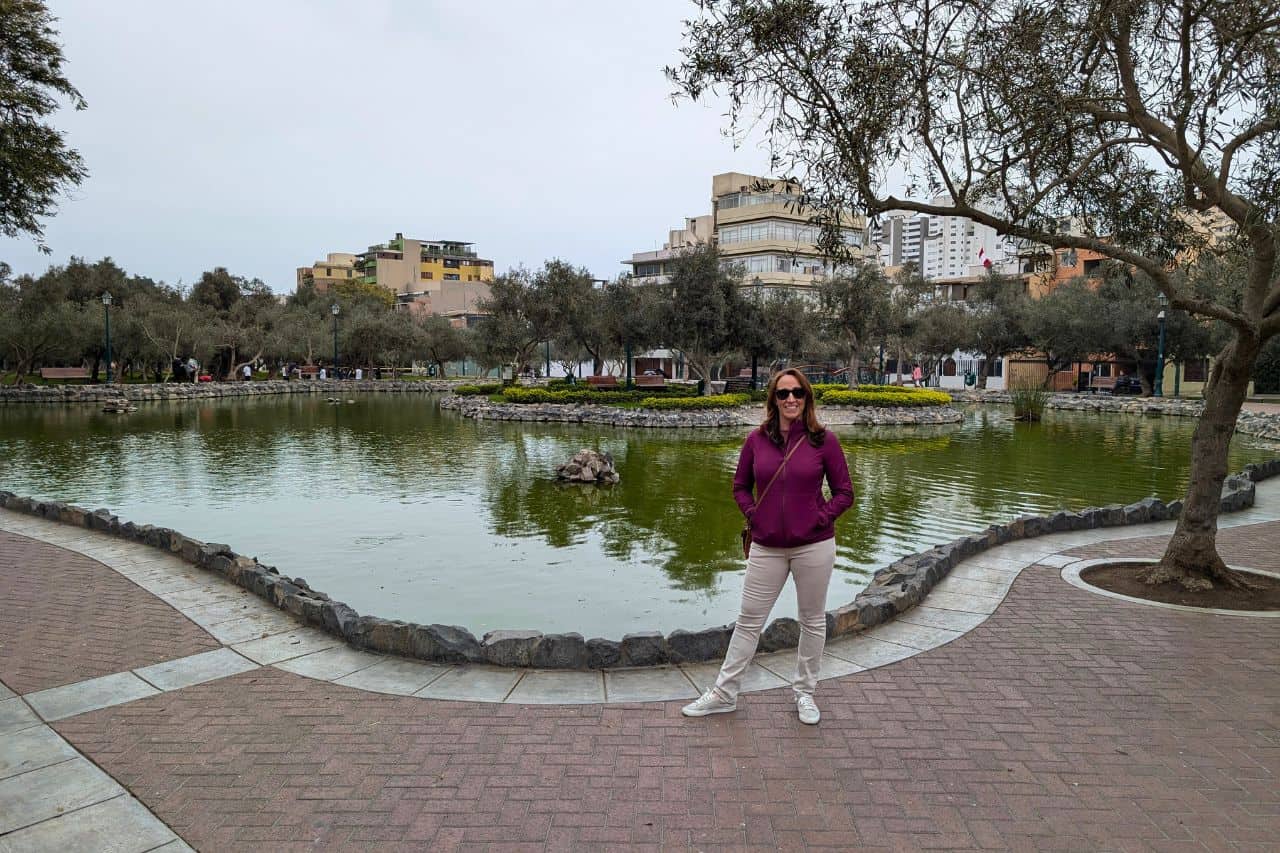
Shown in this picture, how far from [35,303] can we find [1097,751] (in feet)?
180

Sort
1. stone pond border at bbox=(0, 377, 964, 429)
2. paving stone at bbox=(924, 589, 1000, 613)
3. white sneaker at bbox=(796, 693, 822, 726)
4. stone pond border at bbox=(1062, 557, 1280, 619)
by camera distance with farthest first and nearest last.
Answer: stone pond border at bbox=(0, 377, 964, 429), paving stone at bbox=(924, 589, 1000, 613), stone pond border at bbox=(1062, 557, 1280, 619), white sneaker at bbox=(796, 693, 822, 726)

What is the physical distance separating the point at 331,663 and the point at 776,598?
323 cm

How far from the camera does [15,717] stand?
4762mm

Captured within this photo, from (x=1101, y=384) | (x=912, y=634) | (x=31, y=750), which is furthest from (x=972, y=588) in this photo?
(x=1101, y=384)

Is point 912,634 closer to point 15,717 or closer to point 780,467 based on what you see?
point 780,467

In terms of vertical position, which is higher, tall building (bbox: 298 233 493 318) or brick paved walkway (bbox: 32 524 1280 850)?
tall building (bbox: 298 233 493 318)

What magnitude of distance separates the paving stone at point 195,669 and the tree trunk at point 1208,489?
794 cm

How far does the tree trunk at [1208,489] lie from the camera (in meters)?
7.41

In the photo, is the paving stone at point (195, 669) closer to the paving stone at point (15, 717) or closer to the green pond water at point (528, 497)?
the paving stone at point (15, 717)

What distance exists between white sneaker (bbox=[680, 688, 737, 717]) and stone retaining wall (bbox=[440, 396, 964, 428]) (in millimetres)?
24148

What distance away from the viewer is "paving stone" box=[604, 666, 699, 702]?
5.11 metres

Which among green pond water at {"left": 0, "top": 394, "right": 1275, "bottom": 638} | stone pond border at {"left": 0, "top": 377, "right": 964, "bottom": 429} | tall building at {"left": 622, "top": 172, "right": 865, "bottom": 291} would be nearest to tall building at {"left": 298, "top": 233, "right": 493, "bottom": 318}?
tall building at {"left": 622, "top": 172, "right": 865, "bottom": 291}

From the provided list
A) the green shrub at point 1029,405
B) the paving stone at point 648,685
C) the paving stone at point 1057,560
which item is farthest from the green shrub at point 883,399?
the paving stone at point 648,685

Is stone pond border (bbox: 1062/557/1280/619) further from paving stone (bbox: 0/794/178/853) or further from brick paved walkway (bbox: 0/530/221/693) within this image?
brick paved walkway (bbox: 0/530/221/693)
